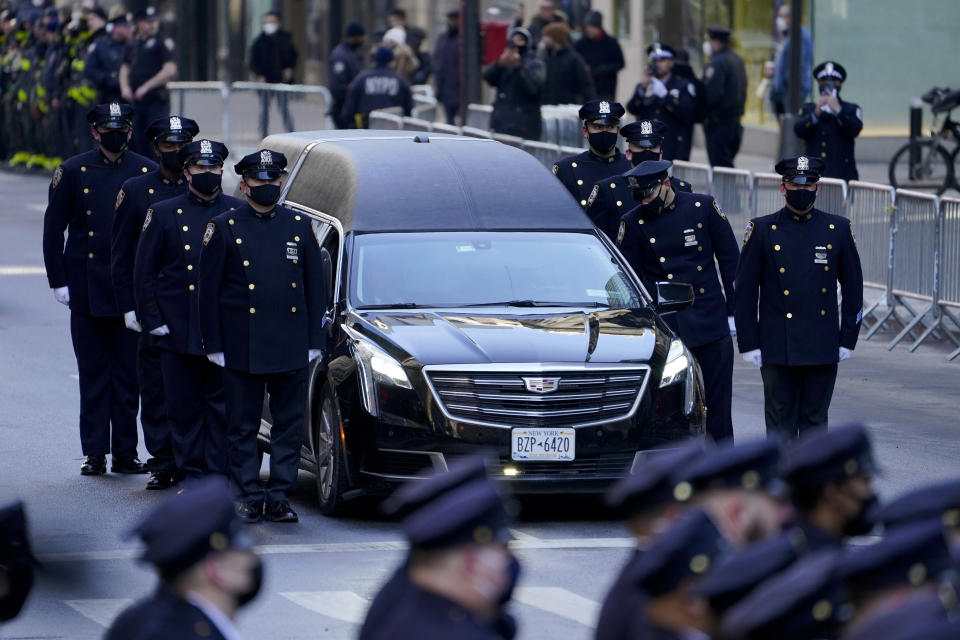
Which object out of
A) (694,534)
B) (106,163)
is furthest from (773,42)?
(694,534)

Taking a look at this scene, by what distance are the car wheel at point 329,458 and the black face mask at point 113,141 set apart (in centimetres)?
220

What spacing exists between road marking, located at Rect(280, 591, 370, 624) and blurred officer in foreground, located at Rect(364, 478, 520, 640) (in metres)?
4.47

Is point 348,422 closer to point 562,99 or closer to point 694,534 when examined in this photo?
point 694,534

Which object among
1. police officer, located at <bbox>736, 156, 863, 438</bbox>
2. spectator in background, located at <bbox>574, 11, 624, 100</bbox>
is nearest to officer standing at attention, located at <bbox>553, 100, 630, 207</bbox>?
police officer, located at <bbox>736, 156, 863, 438</bbox>

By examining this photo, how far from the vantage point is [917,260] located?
17.8 meters

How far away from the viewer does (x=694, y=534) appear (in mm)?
4344

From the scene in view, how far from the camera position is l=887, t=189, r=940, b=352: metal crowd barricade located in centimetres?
1752

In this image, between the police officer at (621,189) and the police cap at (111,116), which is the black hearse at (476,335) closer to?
the police officer at (621,189)

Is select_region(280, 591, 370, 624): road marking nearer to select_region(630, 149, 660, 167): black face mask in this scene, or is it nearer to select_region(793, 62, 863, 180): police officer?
select_region(630, 149, 660, 167): black face mask

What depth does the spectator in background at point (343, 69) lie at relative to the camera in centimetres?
2856

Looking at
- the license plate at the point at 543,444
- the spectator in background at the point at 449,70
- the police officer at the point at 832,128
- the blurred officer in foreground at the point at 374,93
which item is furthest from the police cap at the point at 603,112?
the spectator in background at the point at 449,70

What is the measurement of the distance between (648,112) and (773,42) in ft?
34.1

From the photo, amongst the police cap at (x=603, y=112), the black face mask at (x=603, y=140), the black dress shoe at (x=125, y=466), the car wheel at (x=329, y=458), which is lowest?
the black dress shoe at (x=125, y=466)

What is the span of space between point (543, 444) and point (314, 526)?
1275 millimetres
